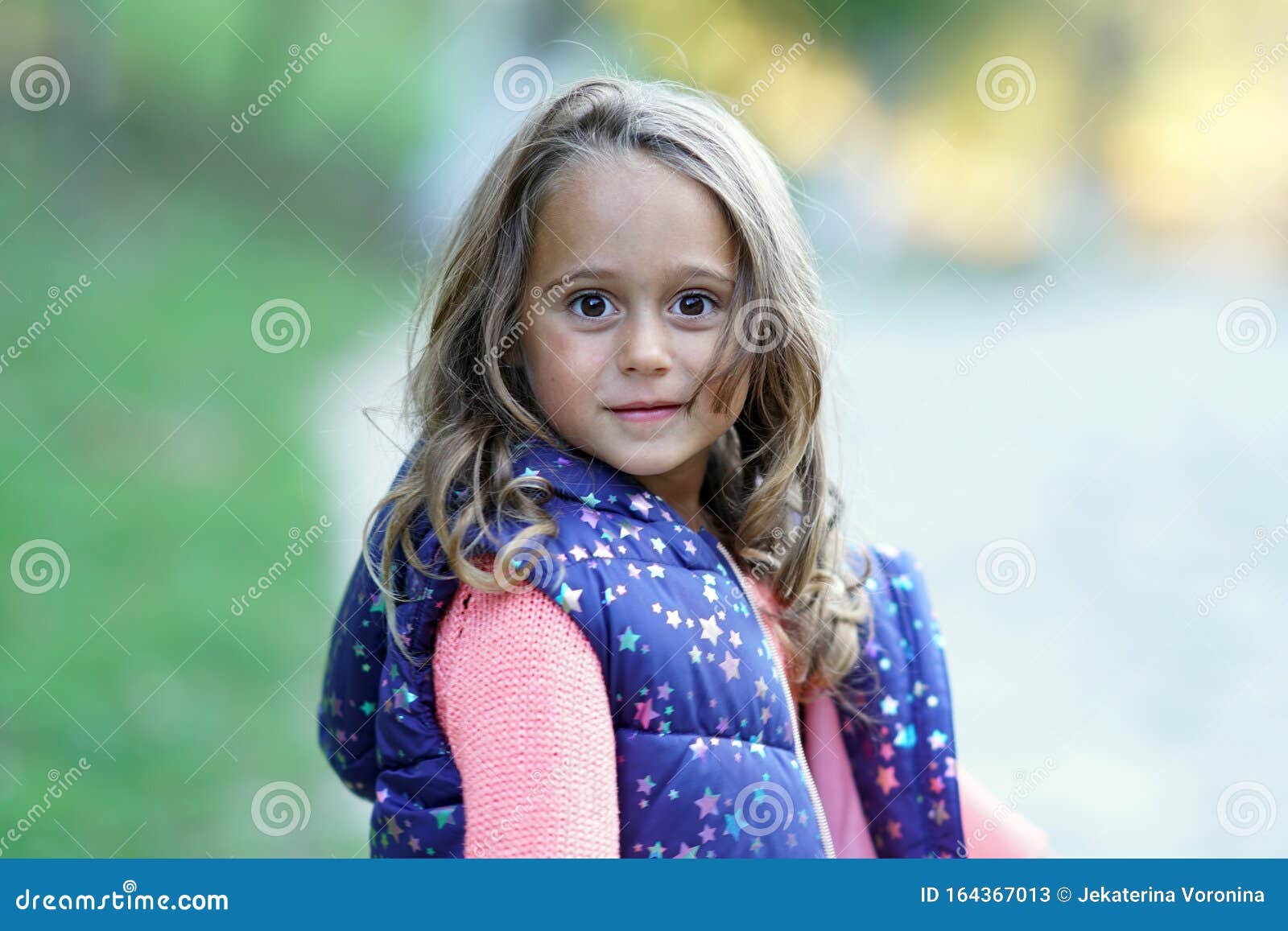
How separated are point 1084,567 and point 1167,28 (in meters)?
3.58

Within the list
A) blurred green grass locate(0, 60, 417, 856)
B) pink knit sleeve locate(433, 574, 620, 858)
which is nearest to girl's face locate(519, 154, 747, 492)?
pink knit sleeve locate(433, 574, 620, 858)

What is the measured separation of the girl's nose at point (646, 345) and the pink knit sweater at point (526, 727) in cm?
28

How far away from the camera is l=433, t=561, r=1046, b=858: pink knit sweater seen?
1.22 m

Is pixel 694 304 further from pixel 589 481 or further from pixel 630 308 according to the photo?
pixel 589 481

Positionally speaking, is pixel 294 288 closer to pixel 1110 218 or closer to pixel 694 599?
pixel 1110 218

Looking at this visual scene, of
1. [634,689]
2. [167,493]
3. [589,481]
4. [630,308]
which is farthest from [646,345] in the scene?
[167,493]

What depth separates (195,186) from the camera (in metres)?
6.07

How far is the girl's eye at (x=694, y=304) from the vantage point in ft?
4.72

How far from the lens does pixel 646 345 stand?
1.39 metres

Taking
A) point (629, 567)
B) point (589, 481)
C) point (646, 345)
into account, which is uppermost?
point (646, 345)

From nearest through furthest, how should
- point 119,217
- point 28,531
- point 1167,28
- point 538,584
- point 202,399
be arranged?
point 538,584, point 28,531, point 202,399, point 119,217, point 1167,28

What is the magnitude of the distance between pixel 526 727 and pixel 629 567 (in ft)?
0.68

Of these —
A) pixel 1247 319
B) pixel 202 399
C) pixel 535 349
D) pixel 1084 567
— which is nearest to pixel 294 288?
pixel 202 399

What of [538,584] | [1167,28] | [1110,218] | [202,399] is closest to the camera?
[538,584]
